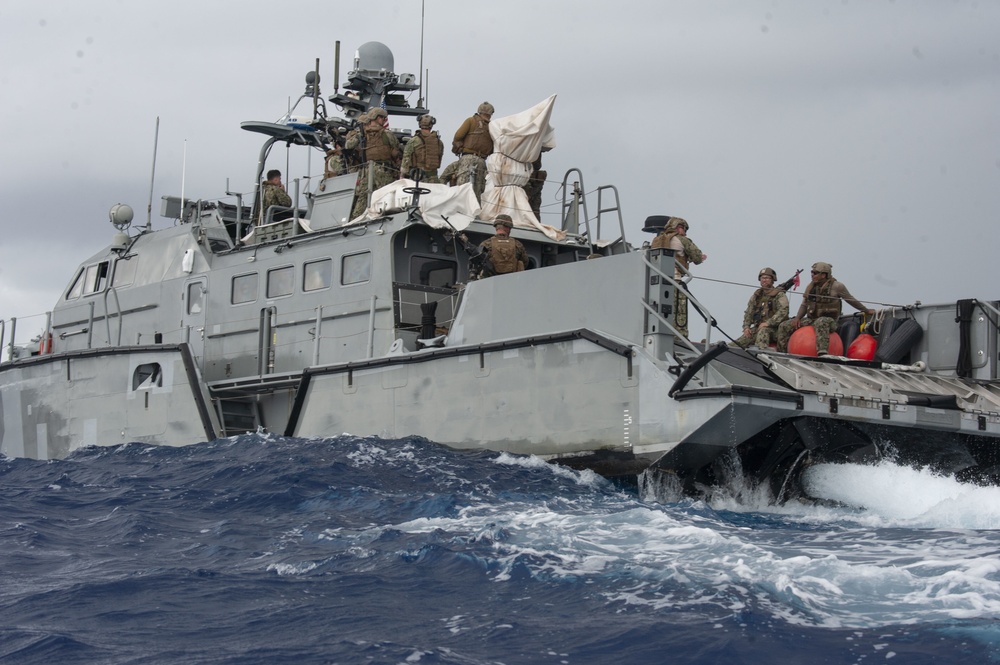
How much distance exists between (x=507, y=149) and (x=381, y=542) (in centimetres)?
733

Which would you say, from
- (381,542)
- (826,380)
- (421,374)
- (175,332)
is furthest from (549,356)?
(175,332)

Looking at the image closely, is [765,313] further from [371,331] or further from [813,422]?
[371,331]

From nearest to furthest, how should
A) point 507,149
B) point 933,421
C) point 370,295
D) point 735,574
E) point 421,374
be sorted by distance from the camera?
point 735,574 < point 933,421 < point 421,374 < point 370,295 < point 507,149

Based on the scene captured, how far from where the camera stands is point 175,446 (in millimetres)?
14688

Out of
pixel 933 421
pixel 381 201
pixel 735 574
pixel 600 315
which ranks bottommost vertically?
pixel 735 574

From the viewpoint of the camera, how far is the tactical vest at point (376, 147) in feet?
50.5

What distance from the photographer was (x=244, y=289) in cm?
1538

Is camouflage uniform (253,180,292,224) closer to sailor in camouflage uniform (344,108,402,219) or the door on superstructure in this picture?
the door on superstructure

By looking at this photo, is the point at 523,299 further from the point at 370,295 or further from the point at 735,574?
the point at 735,574

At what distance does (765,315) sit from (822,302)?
595mm

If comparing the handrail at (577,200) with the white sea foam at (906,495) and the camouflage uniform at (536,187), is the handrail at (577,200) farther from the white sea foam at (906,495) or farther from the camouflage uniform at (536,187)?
the white sea foam at (906,495)

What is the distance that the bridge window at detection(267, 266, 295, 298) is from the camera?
1487 cm

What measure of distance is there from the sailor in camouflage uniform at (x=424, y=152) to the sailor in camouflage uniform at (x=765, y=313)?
4225 mm

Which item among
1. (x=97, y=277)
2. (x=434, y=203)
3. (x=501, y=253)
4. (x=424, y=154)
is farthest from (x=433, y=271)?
(x=97, y=277)
